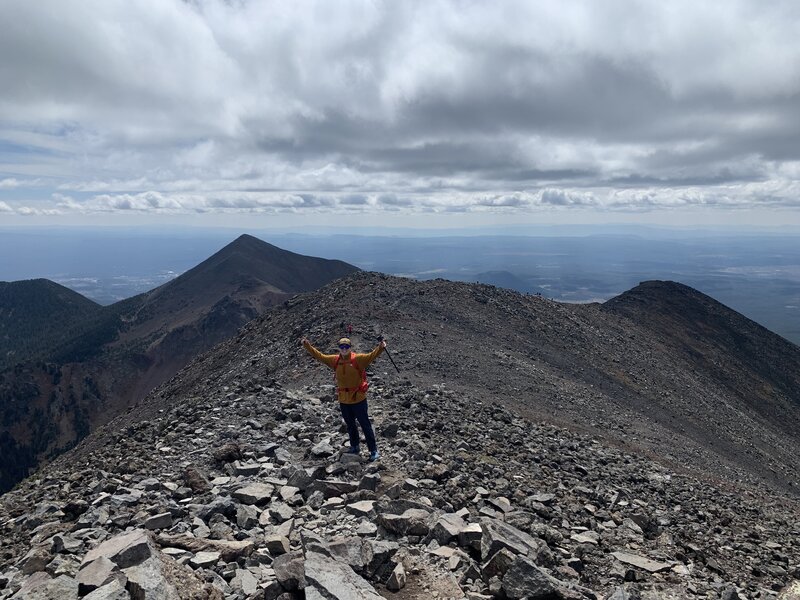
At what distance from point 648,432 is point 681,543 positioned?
1380 centimetres

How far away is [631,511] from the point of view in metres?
12.3

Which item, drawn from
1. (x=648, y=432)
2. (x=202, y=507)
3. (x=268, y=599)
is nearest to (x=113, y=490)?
(x=202, y=507)

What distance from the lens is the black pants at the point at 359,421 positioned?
12.7 meters

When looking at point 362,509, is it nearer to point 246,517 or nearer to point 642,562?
point 246,517

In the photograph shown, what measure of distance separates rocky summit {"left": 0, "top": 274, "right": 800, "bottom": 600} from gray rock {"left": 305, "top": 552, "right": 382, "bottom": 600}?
0.02 metres

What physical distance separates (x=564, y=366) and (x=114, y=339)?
112 meters

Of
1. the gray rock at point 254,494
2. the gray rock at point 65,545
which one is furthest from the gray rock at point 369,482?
the gray rock at point 65,545

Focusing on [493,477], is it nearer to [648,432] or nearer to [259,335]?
[648,432]

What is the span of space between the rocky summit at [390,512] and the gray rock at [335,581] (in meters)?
0.02

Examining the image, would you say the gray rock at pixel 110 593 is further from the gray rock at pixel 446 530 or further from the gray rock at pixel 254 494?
the gray rock at pixel 446 530

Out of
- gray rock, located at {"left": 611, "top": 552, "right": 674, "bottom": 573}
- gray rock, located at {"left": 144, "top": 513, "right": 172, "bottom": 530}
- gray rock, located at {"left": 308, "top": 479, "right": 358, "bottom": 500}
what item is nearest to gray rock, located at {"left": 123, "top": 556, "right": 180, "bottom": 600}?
gray rock, located at {"left": 144, "top": 513, "right": 172, "bottom": 530}

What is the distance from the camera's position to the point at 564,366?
97.8 feet

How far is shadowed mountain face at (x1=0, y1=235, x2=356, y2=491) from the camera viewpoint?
83.6 m

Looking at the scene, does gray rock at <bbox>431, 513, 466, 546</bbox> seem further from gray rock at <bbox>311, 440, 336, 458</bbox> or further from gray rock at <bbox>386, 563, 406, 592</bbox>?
gray rock at <bbox>311, 440, 336, 458</bbox>
